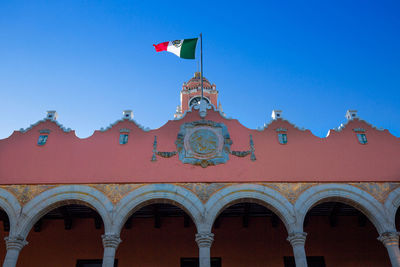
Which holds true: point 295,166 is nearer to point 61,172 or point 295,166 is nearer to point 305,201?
point 305,201

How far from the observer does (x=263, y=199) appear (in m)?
11.2

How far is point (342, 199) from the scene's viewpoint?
1137cm

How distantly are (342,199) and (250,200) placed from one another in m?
2.98

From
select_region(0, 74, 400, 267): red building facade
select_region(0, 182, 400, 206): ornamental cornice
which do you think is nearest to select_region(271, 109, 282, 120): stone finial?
select_region(0, 74, 400, 267): red building facade

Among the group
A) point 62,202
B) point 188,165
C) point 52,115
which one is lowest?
point 62,202

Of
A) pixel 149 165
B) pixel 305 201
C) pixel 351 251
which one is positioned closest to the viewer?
pixel 305 201

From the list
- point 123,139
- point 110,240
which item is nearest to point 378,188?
point 110,240

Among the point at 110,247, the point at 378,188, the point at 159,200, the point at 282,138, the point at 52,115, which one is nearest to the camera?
the point at 110,247

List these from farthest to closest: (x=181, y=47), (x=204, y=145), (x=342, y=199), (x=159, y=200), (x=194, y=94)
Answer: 1. (x=194, y=94)
2. (x=181, y=47)
3. (x=204, y=145)
4. (x=342, y=199)
5. (x=159, y=200)

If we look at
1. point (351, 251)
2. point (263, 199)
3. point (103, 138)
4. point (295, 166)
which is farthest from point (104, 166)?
point (351, 251)

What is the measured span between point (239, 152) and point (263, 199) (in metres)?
1.89

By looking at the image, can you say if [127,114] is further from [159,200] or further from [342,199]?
[342,199]

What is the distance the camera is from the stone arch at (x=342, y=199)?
11.0 metres

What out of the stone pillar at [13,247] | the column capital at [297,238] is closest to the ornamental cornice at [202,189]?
the column capital at [297,238]
